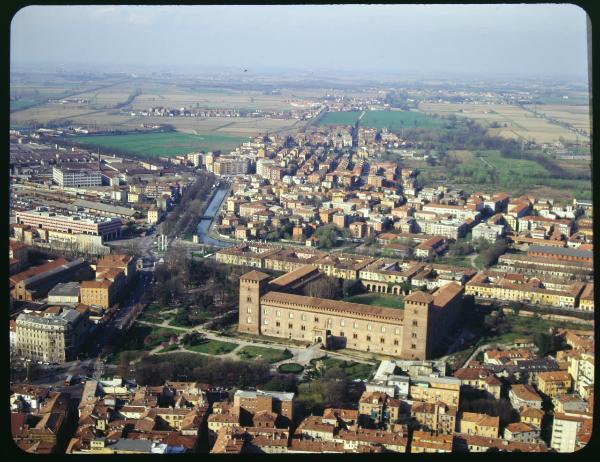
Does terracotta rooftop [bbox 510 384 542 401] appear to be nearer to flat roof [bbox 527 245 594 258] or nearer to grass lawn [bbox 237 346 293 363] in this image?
grass lawn [bbox 237 346 293 363]

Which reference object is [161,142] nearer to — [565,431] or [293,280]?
[293,280]

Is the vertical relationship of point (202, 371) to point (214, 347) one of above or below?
above

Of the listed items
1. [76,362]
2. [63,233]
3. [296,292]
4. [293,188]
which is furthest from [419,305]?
[293,188]

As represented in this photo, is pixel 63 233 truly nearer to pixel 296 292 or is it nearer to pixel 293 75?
pixel 296 292

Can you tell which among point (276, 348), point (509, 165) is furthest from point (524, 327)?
point (509, 165)

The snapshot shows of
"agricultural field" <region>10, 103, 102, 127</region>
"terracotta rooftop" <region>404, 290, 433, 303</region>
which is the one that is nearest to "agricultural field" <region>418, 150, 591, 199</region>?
"terracotta rooftop" <region>404, 290, 433, 303</region>
